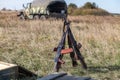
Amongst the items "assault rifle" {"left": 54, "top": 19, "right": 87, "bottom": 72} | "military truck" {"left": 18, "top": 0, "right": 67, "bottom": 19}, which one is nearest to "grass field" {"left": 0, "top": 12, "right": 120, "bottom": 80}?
"assault rifle" {"left": 54, "top": 19, "right": 87, "bottom": 72}

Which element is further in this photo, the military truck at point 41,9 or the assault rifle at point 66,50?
the military truck at point 41,9

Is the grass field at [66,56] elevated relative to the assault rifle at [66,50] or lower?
lower

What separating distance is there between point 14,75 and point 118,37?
285 inches

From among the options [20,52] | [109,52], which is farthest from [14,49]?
[109,52]

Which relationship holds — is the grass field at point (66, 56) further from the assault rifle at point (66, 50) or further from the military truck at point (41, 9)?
the military truck at point (41, 9)

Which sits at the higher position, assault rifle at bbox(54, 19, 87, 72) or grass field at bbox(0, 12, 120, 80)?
assault rifle at bbox(54, 19, 87, 72)

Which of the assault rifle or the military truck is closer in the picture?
the assault rifle

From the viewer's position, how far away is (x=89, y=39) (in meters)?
12.9

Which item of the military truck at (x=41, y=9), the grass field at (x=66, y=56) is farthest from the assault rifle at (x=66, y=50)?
the military truck at (x=41, y=9)

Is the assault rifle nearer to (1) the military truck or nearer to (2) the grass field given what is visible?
(2) the grass field

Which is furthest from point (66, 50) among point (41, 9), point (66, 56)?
point (41, 9)

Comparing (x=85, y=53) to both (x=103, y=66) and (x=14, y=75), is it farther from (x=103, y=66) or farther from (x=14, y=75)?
(x=14, y=75)

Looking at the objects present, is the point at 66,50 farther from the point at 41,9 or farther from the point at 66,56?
the point at 41,9

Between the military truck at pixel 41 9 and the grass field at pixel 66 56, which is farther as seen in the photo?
the military truck at pixel 41 9
